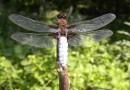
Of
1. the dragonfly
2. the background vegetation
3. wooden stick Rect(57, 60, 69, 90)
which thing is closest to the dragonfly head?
the dragonfly

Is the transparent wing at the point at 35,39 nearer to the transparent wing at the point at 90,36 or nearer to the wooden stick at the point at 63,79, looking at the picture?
the transparent wing at the point at 90,36

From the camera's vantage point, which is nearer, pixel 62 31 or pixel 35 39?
pixel 62 31

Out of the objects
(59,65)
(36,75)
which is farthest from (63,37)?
(36,75)

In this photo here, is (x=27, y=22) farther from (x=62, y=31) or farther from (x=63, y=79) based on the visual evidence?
(x=63, y=79)

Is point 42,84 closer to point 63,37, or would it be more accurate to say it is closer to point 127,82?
point 127,82

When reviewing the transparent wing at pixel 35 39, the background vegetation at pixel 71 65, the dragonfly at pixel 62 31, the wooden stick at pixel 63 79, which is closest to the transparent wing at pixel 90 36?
the dragonfly at pixel 62 31

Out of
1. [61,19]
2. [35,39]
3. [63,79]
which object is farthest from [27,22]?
[63,79]

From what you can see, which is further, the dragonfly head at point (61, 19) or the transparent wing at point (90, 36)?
the transparent wing at point (90, 36)

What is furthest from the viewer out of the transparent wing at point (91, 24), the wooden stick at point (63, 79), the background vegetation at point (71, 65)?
the background vegetation at point (71, 65)
